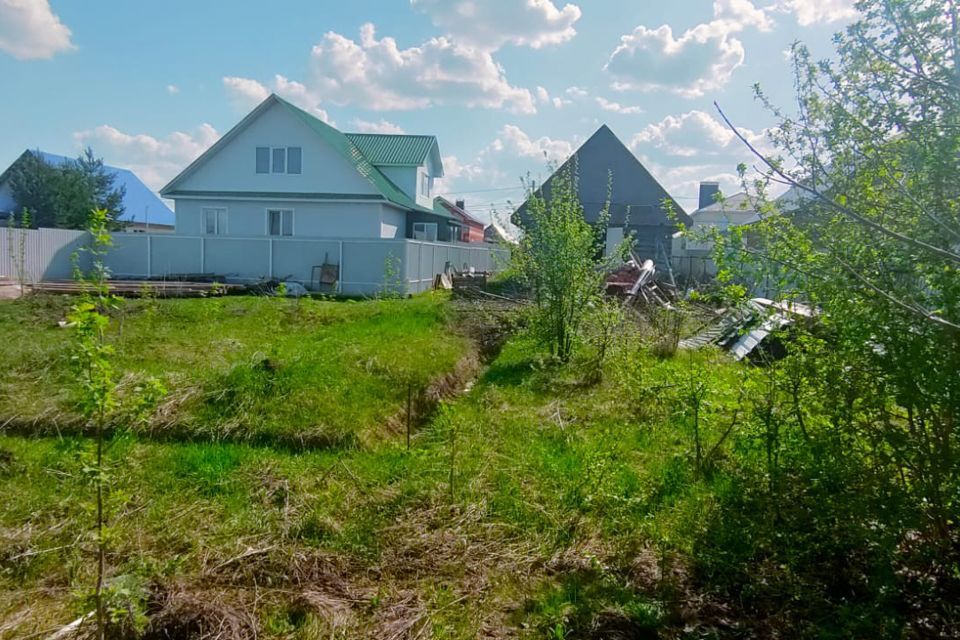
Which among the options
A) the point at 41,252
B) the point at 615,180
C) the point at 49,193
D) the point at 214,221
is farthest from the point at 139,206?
the point at 615,180

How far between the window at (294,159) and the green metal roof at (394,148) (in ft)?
15.6

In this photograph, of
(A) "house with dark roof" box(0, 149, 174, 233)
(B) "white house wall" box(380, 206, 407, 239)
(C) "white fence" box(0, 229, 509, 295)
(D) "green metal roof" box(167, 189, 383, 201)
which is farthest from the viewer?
(A) "house with dark roof" box(0, 149, 174, 233)

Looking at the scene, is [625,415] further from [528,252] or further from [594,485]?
[528,252]

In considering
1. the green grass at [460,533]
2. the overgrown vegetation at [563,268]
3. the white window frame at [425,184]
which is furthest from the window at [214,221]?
the green grass at [460,533]

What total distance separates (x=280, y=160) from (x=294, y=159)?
52 cm

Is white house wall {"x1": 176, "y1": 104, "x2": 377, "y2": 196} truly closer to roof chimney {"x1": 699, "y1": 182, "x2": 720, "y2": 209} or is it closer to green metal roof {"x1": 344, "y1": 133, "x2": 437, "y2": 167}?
green metal roof {"x1": 344, "y1": 133, "x2": 437, "y2": 167}

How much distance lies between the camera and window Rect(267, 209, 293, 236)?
836 inches

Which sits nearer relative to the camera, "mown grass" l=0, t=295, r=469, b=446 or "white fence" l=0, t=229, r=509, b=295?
"mown grass" l=0, t=295, r=469, b=446

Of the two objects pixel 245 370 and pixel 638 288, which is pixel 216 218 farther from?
pixel 245 370

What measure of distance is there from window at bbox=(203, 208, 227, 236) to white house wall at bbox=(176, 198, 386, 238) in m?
0.15

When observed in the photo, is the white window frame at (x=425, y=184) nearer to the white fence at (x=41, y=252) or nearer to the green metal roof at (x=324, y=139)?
the green metal roof at (x=324, y=139)

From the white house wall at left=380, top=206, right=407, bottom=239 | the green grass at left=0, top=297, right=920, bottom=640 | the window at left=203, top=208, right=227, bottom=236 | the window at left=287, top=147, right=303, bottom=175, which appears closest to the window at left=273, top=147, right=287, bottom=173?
the window at left=287, top=147, right=303, bottom=175

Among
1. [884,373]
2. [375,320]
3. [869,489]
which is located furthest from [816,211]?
[375,320]

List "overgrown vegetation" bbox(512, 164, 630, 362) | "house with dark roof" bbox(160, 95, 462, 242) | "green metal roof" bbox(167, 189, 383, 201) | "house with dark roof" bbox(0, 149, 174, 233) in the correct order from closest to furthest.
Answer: "overgrown vegetation" bbox(512, 164, 630, 362) → "green metal roof" bbox(167, 189, 383, 201) → "house with dark roof" bbox(160, 95, 462, 242) → "house with dark roof" bbox(0, 149, 174, 233)
